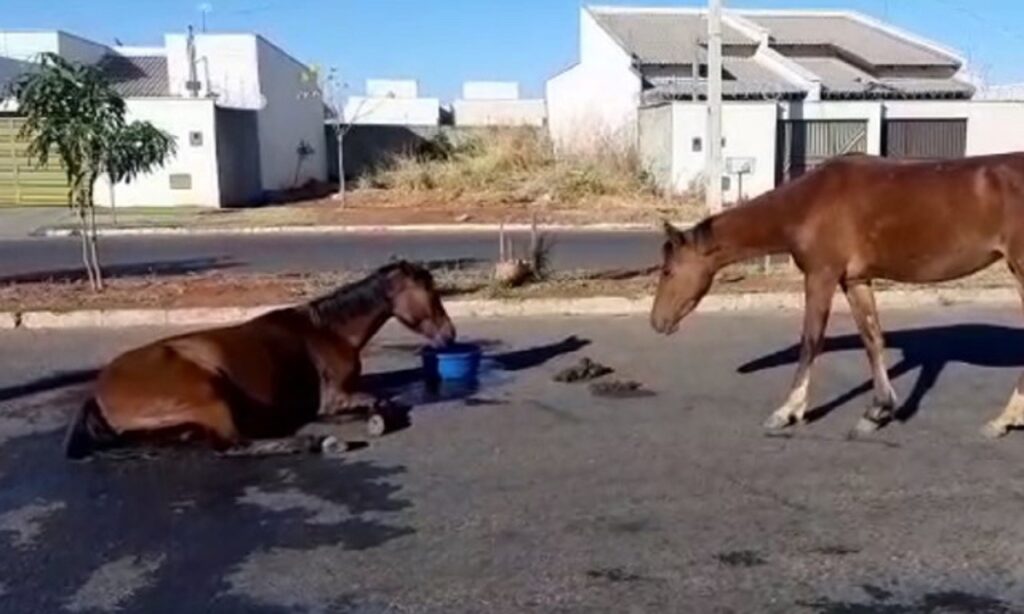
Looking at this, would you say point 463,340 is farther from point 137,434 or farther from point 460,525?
point 460,525

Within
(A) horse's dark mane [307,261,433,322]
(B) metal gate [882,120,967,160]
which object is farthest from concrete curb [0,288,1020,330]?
Result: (B) metal gate [882,120,967,160]

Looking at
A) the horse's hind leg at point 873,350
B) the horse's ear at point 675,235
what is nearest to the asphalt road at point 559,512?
the horse's hind leg at point 873,350

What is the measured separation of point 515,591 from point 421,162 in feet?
114

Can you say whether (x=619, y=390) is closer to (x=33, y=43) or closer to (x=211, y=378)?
(x=211, y=378)

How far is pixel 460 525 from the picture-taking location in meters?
6.16

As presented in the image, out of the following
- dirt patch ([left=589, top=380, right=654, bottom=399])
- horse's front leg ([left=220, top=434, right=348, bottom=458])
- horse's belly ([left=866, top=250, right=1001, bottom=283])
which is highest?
horse's belly ([left=866, top=250, right=1001, bottom=283])

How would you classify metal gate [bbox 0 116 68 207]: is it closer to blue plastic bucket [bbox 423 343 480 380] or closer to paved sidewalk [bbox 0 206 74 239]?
paved sidewalk [bbox 0 206 74 239]

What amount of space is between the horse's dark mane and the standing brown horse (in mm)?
1815

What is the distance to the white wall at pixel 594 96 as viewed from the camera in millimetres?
41406

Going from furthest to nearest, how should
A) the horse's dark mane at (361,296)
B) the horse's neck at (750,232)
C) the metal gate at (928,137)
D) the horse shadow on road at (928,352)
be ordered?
the metal gate at (928,137) < the horse shadow on road at (928,352) < the horse's dark mane at (361,296) < the horse's neck at (750,232)

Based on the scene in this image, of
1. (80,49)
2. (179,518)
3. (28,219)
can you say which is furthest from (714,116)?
(80,49)

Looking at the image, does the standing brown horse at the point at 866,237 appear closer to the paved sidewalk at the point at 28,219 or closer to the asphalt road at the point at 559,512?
the asphalt road at the point at 559,512

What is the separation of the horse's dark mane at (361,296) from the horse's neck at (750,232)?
2095mm

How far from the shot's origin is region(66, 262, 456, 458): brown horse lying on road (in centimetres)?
729
